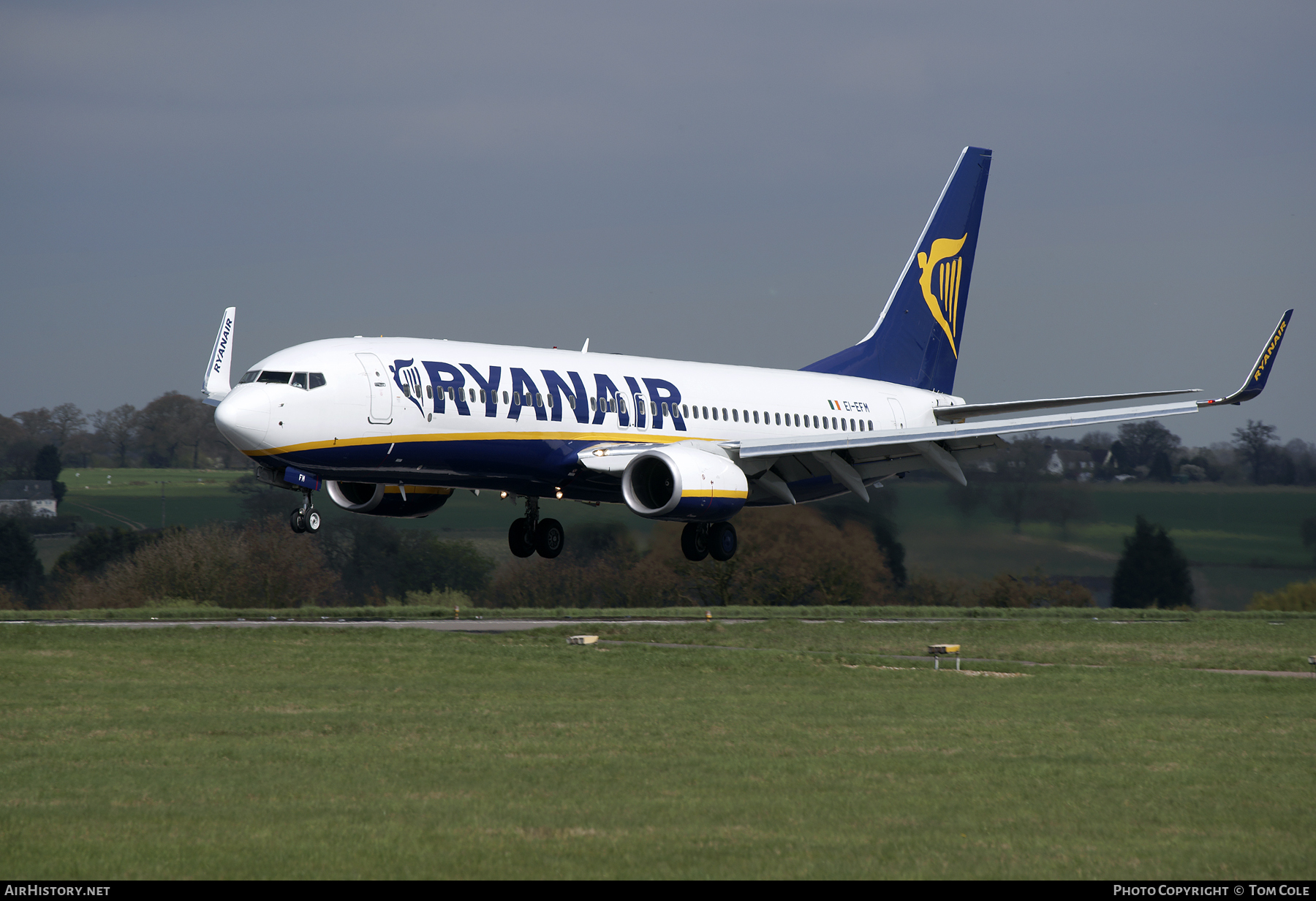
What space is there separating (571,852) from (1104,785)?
26.5ft

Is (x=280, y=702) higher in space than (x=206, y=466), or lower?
lower

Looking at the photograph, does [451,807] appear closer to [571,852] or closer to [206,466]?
[571,852]

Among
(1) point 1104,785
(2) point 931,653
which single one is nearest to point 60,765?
→ (1) point 1104,785

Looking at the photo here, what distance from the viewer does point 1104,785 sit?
18.4 m

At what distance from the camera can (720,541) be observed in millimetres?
36750

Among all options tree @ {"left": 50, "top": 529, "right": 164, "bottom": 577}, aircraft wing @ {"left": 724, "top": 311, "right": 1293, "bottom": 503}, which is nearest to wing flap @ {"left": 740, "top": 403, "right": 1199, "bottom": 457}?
aircraft wing @ {"left": 724, "top": 311, "right": 1293, "bottom": 503}

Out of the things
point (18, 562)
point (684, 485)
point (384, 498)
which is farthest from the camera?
point (18, 562)

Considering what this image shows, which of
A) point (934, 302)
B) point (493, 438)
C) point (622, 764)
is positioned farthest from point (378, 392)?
point (934, 302)

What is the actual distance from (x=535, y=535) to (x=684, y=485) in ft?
25.1

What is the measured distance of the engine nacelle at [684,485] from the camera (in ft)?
109

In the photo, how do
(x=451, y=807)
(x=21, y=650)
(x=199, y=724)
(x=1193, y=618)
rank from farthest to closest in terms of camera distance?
(x=1193, y=618) → (x=21, y=650) → (x=199, y=724) → (x=451, y=807)

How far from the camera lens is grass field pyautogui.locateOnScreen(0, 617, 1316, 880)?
541 inches

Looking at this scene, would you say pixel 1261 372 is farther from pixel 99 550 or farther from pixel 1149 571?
pixel 99 550

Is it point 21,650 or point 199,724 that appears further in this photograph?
point 21,650
